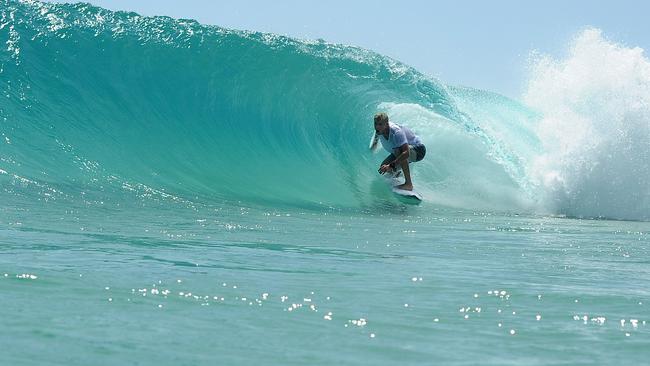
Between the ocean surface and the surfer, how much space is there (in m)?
0.55

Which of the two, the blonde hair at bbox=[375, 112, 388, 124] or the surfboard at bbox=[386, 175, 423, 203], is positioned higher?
the blonde hair at bbox=[375, 112, 388, 124]

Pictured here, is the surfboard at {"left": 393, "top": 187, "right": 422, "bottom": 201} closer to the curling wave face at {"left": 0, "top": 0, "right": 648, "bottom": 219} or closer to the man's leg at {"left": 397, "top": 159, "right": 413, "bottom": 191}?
the man's leg at {"left": 397, "top": 159, "right": 413, "bottom": 191}

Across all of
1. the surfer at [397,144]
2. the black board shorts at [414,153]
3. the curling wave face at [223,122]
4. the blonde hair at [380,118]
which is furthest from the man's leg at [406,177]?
the blonde hair at [380,118]

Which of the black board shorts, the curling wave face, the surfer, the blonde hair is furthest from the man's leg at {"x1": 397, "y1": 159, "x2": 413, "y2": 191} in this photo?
the blonde hair

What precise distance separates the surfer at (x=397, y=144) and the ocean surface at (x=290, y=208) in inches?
21.6

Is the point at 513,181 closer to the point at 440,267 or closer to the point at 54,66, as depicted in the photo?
the point at 54,66

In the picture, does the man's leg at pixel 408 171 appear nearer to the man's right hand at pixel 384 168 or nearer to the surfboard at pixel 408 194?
the surfboard at pixel 408 194

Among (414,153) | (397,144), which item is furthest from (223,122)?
(397,144)

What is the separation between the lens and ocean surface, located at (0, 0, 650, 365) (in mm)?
3840

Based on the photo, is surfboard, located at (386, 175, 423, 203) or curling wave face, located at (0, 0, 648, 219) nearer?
surfboard, located at (386, 175, 423, 203)

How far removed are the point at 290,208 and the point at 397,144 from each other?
65.5 inches

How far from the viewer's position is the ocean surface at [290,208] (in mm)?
3840

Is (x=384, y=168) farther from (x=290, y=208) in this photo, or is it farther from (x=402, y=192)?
(x=290, y=208)

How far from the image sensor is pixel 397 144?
41.3 feet
